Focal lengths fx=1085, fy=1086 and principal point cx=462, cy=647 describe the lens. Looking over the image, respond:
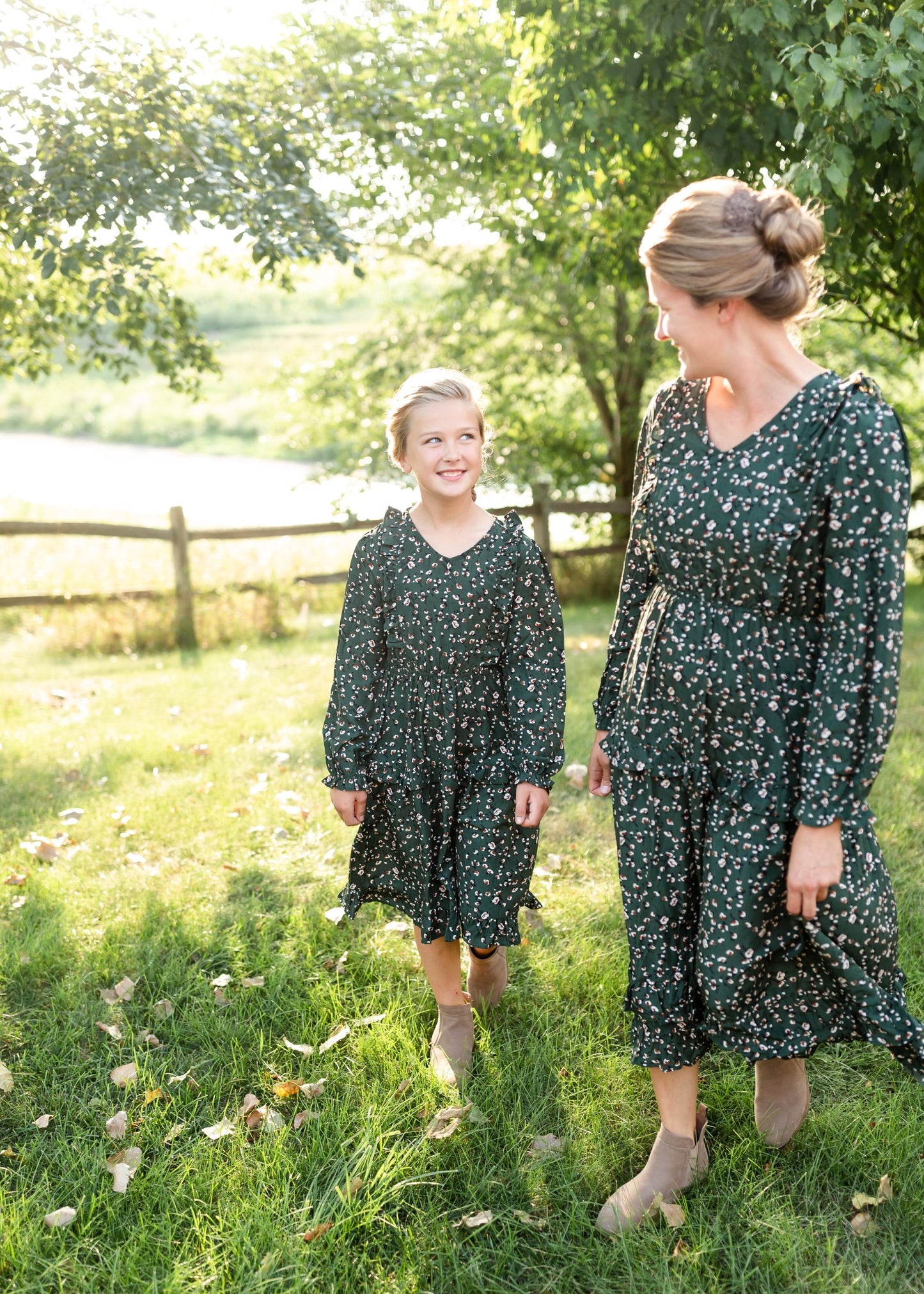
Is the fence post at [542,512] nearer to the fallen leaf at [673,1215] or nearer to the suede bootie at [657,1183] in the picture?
the suede bootie at [657,1183]

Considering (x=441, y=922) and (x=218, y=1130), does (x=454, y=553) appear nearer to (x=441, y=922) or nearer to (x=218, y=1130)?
(x=441, y=922)

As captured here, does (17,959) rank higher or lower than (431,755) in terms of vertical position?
lower

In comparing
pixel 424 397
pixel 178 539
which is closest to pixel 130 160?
pixel 424 397

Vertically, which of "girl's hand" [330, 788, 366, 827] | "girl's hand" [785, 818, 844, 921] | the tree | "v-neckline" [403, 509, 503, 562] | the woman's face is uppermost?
the tree

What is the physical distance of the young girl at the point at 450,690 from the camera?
273 centimetres

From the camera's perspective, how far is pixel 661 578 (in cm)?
231

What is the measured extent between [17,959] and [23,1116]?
2.47ft

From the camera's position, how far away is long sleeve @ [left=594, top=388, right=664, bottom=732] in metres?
2.38

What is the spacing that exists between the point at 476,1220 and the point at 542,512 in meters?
9.52

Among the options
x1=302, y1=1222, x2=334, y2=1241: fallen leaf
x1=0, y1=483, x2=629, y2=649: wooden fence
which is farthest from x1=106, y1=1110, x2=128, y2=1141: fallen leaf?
x1=0, y1=483, x2=629, y2=649: wooden fence

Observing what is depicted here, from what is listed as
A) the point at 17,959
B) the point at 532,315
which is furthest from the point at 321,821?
the point at 532,315

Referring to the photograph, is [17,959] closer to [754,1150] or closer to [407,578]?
[407,578]

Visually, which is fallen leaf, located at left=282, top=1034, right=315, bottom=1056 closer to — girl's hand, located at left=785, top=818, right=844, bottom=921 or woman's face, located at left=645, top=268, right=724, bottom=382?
girl's hand, located at left=785, top=818, right=844, bottom=921

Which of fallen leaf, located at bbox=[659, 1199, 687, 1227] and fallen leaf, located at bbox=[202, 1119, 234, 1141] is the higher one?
fallen leaf, located at bbox=[202, 1119, 234, 1141]
